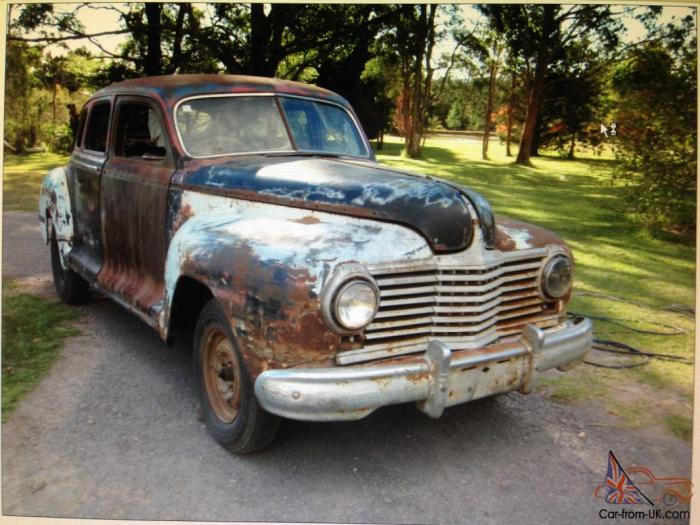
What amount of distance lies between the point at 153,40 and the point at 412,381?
2828mm

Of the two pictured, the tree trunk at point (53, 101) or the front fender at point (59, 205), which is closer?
the tree trunk at point (53, 101)

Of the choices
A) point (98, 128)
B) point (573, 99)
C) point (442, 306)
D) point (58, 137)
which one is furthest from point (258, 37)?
point (442, 306)

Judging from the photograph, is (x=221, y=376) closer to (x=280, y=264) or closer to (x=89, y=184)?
(x=280, y=264)

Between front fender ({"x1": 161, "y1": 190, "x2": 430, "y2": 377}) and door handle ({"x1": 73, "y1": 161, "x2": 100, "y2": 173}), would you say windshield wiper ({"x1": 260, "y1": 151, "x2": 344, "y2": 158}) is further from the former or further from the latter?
door handle ({"x1": 73, "y1": 161, "x2": 100, "y2": 173})

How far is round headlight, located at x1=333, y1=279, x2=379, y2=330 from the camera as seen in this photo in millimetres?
1836

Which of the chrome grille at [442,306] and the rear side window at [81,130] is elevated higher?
the rear side window at [81,130]

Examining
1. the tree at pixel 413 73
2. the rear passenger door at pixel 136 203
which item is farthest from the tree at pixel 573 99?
the rear passenger door at pixel 136 203

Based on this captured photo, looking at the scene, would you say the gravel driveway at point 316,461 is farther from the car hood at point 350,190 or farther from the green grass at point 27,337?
the car hood at point 350,190

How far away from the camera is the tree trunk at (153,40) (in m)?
3.11

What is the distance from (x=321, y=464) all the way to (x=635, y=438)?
4.61 feet

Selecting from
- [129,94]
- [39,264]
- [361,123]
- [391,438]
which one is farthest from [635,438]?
[39,264]

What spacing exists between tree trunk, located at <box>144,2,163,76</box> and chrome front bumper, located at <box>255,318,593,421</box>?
2287mm

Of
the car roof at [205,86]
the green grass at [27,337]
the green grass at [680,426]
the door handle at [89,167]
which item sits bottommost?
the green grass at [680,426]

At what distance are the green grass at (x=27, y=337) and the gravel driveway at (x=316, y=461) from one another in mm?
110
